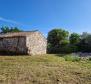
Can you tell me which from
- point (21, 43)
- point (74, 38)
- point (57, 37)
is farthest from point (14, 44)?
point (74, 38)

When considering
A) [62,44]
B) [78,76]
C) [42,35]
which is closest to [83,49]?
[62,44]

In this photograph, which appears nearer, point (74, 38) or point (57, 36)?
point (74, 38)

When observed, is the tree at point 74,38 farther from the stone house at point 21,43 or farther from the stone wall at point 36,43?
the stone house at point 21,43

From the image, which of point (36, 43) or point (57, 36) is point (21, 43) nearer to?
point (36, 43)

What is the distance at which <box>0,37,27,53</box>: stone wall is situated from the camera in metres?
26.9

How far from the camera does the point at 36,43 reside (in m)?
29.5

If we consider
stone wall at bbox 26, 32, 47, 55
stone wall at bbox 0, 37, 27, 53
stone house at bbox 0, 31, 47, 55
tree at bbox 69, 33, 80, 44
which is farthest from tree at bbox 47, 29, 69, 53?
stone wall at bbox 0, 37, 27, 53

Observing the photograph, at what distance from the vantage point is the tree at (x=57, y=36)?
54.7m

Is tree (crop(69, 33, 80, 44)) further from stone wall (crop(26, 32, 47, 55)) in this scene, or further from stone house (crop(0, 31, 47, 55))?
stone house (crop(0, 31, 47, 55))

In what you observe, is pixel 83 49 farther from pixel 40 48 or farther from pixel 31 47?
pixel 31 47

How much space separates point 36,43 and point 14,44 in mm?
3703

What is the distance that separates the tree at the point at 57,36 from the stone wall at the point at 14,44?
2739 cm

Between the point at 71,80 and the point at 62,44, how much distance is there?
41.1 m

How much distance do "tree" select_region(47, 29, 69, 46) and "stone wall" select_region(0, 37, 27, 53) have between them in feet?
89.9
